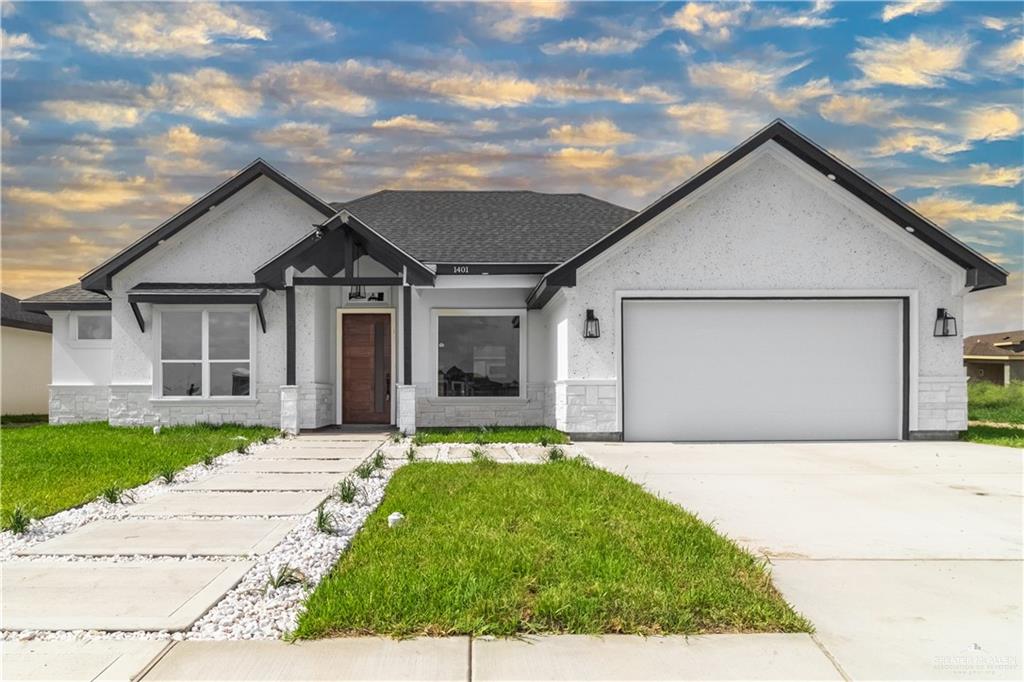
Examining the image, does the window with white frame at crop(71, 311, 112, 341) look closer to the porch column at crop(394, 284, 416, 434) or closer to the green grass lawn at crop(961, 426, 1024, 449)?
the porch column at crop(394, 284, 416, 434)

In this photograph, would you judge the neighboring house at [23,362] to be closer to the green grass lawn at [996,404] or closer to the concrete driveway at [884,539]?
the concrete driveway at [884,539]

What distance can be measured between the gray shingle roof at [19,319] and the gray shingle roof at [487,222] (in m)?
11.0

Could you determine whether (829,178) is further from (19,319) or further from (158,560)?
(19,319)

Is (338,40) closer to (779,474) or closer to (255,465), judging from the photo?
(255,465)

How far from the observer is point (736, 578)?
4.36 metres

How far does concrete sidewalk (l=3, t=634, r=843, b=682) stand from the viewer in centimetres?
319

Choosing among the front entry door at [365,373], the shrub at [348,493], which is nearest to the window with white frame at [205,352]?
the front entry door at [365,373]

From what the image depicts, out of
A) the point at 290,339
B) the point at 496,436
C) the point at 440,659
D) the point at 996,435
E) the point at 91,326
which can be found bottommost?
the point at 996,435

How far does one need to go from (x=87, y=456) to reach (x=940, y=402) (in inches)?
600

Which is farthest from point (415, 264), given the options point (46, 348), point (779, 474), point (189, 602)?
point (46, 348)

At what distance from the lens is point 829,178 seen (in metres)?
12.8

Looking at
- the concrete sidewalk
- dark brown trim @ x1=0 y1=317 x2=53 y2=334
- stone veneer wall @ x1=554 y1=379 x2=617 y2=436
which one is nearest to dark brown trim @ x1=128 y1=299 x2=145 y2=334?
dark brown trim @ x1=0 y1=317 x2=53 y2=334

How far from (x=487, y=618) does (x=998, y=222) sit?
2371 centimetres

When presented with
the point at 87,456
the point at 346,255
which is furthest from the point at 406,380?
the point at 87,456
